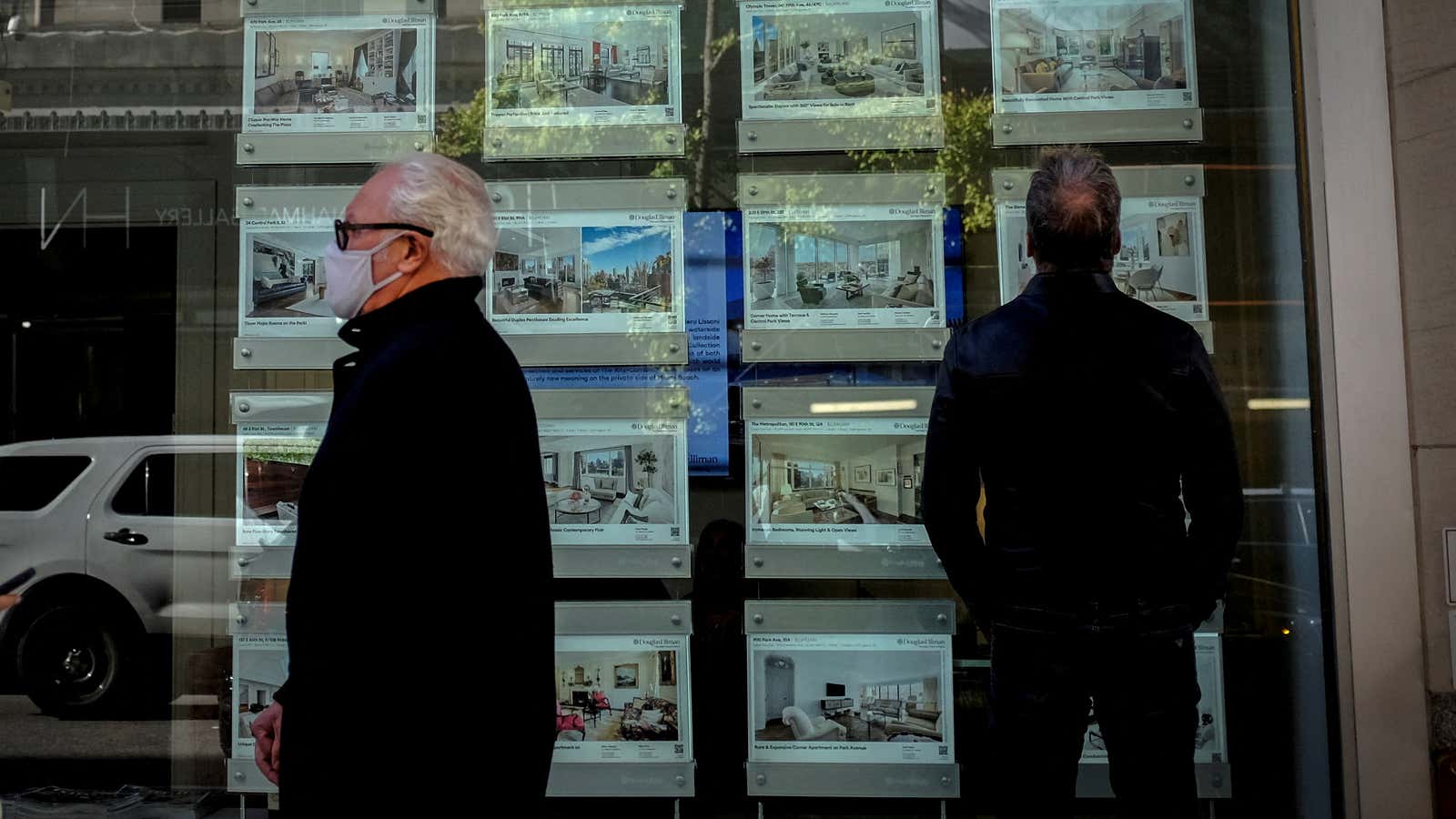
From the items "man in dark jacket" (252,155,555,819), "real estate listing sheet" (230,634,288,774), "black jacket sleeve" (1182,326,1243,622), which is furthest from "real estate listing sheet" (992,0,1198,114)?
"real estate listing sheet" (230,634,288,774)

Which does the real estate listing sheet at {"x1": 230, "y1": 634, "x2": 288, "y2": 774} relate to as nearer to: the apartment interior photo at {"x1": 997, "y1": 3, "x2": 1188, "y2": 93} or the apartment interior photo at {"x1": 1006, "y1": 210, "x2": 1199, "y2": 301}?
the apartment interior photo at {"x1": 1006, "y1": 210, "x2": 1199, "y2": 301}

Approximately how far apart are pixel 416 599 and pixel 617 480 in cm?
172

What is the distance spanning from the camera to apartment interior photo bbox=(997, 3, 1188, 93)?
3.88 metres

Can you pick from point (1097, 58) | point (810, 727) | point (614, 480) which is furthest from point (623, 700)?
point (1097, 58)

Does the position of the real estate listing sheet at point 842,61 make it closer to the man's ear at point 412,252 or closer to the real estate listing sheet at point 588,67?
the real estate listing sheet at point 588,67

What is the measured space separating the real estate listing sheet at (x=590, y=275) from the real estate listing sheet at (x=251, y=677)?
49.9 inches

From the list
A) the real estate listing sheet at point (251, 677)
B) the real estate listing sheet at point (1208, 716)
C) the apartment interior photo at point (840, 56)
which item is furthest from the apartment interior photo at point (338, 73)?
the real estate listing sheet at point (1208, 716)

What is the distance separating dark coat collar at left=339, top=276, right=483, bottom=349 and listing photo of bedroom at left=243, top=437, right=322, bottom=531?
5.51ft

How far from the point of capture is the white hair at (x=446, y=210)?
8.13 ft

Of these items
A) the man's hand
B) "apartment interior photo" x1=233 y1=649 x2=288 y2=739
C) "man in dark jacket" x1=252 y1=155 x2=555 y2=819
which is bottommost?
"apartment interior photo" x1=233 y1=649 x2=288 y2=739

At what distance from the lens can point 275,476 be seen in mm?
3979

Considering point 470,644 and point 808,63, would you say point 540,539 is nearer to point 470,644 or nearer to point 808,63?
point 470,644

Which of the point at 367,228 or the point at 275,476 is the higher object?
the point at 367,228

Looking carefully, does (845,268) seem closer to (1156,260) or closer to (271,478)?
(1156,260)
